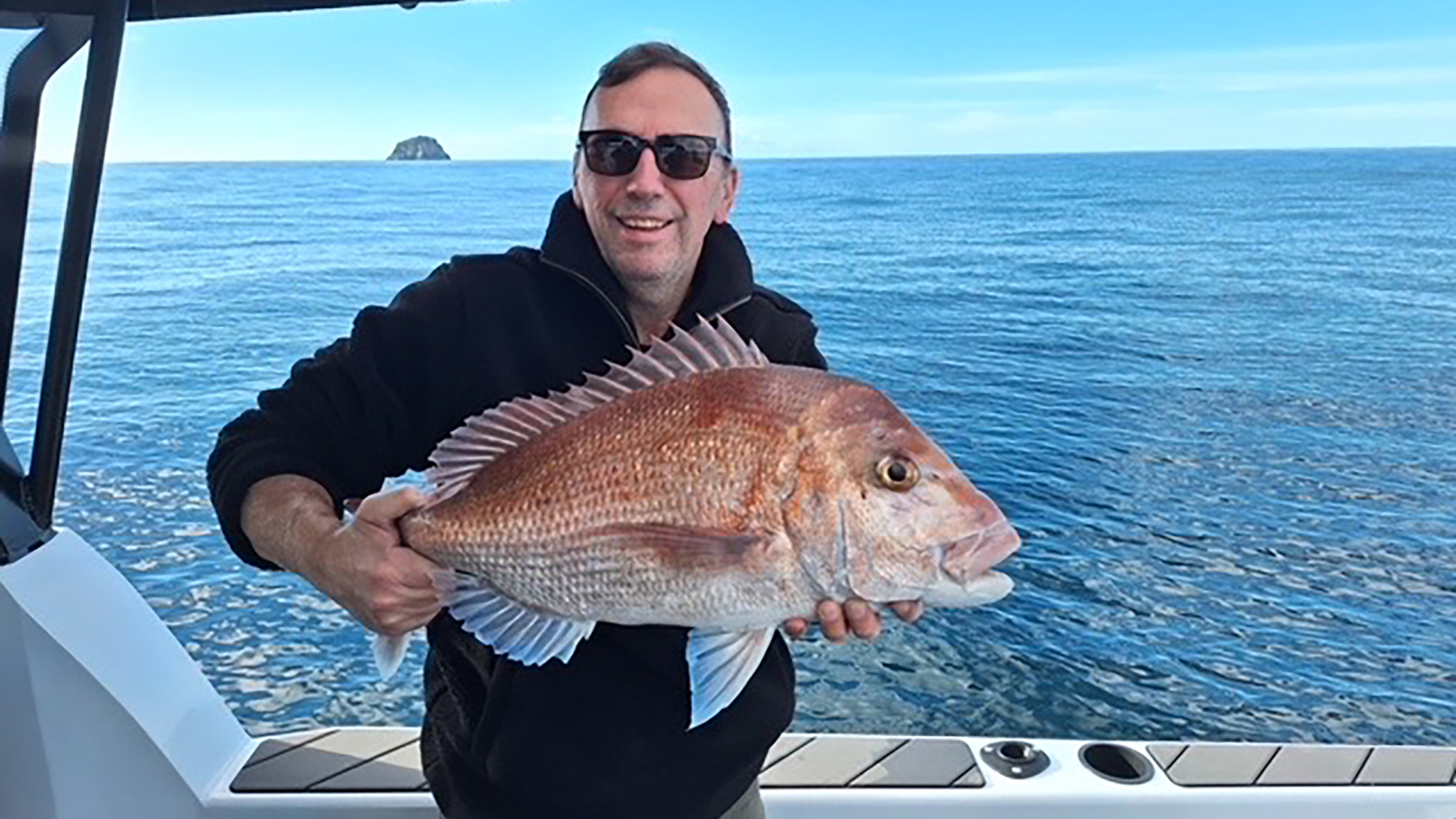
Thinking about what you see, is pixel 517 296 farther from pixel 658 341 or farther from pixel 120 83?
pixel 120 83

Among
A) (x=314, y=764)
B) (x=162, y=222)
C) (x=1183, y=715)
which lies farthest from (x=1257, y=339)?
(x=162, y=222)

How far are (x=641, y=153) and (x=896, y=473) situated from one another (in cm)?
75

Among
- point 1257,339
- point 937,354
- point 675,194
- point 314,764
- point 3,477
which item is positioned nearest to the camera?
point 675,194

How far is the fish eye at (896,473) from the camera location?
1.46m

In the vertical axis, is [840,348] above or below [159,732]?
below

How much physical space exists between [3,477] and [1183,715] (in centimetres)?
→ 628

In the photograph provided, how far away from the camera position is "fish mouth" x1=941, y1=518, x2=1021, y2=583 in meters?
1.45

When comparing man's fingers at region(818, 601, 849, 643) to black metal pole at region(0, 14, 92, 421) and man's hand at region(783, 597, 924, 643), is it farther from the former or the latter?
black metal pole at region(0, 14, 92, 421)

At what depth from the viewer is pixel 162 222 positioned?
31.2m

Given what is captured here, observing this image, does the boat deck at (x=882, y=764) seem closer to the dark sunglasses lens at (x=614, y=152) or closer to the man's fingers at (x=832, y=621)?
the man's fingers at (x=832, y=621)

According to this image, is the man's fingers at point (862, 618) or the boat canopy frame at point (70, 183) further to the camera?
the boat canopy frame at point (70, 183)

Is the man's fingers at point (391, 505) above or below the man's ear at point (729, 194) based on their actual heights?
below

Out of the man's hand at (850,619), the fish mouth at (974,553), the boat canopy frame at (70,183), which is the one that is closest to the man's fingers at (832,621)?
the man's hand at (850,619)

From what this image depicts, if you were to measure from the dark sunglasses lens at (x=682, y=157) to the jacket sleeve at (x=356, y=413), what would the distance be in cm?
46
